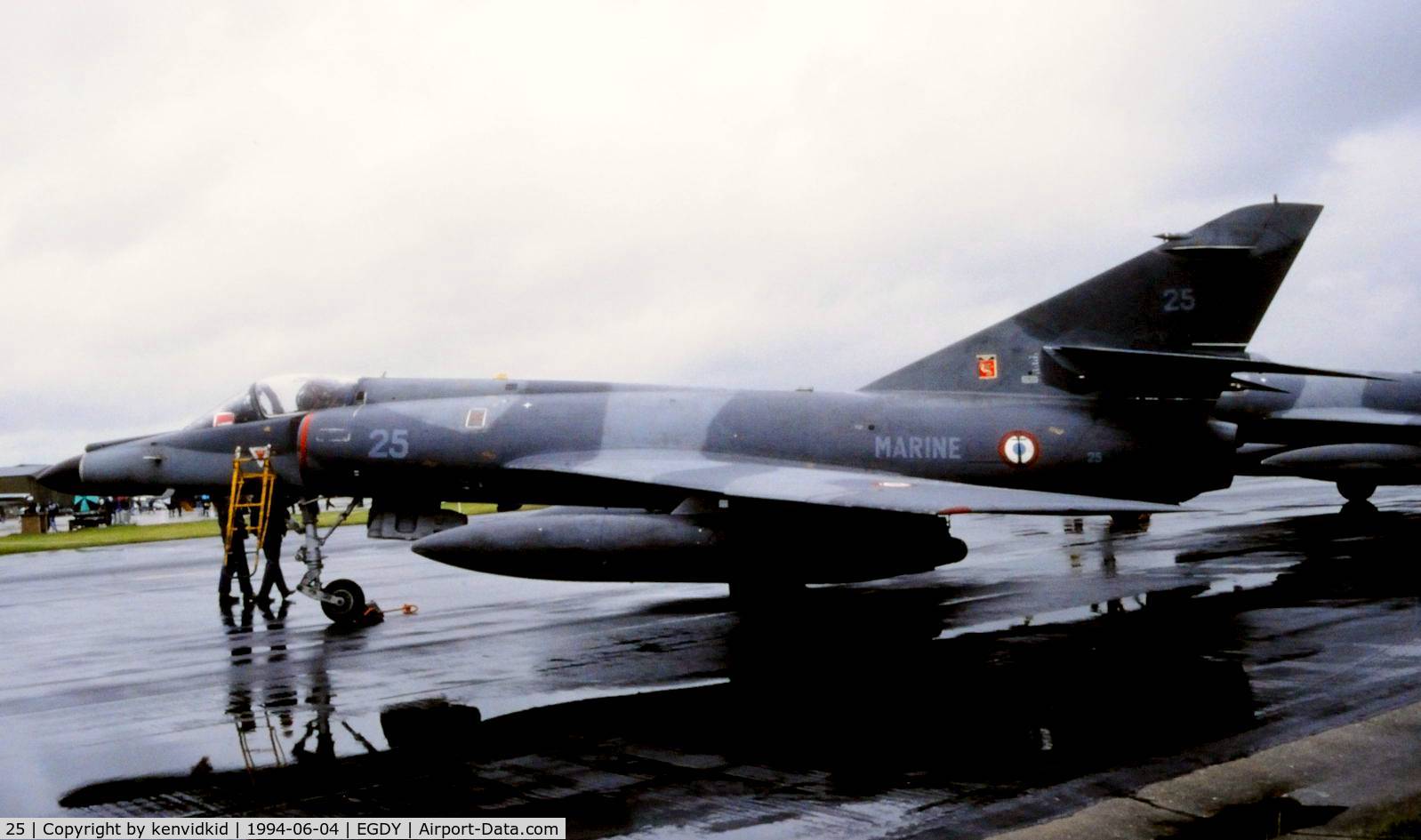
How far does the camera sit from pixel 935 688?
8.48 metres

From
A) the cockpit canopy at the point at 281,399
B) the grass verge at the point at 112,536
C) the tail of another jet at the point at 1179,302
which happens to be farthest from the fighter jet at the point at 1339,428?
the grass verge at the point at 112,536

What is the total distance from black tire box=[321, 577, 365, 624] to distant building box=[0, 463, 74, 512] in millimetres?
60616

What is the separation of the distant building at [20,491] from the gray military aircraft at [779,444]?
5922 centimetres

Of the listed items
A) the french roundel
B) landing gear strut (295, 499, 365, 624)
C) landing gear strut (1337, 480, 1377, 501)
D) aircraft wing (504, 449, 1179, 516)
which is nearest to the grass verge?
landing gear strut (295, 499, 365, 624)

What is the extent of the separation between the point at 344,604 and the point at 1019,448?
7.73m

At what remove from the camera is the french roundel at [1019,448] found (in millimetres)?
13492

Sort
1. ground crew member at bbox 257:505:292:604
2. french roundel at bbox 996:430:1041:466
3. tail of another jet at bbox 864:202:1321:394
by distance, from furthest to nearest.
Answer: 1. ground crew member at bbox 257:505:292:604
2. french roundel at bbox 996:430:1041:466
3. tail of another jet at bbox 864:202:1321:394

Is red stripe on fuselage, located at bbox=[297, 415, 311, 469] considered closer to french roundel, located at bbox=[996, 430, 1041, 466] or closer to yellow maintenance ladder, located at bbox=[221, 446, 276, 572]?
yellow maintenance ladder, located at bbox=[221, 446, 276, 572]

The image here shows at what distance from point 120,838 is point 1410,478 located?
79.2ft

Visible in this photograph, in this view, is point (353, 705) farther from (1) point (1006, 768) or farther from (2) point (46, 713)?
(1) point (1006, 768)

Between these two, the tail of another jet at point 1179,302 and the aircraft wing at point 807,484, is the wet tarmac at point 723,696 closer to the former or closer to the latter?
the aircraft wing at point 807,484

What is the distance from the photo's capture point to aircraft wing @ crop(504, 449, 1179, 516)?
1033 cm

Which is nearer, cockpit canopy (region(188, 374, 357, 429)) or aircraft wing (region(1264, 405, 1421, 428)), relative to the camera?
cockpit canopy (region(188, 374, 357, 429))

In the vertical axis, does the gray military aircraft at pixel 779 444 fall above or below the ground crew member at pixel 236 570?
above
